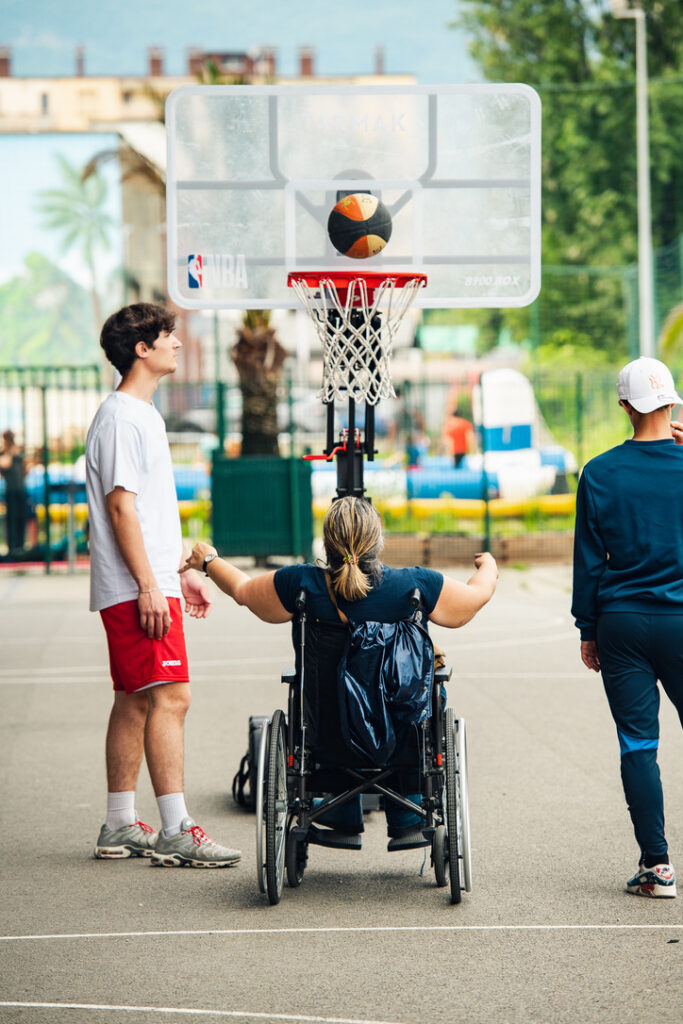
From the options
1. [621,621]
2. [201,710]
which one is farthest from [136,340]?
[201,710]

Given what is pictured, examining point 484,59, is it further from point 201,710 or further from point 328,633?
point 328,633

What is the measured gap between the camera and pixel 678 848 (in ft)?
19.1

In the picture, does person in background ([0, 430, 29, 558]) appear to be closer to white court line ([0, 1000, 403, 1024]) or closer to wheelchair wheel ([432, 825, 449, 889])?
wheelchair wheel ([432, 825, 449, 889])

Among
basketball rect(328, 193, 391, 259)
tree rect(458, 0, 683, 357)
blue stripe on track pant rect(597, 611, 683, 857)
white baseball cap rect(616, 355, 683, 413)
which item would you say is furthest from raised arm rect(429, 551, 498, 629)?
tree rect(458, 0, 683, 357)

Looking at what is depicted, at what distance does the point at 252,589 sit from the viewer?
5.26 metres

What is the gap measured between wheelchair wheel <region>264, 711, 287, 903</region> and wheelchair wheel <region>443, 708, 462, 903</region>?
0.57 m

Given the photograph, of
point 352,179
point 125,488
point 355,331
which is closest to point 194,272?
point 352,179

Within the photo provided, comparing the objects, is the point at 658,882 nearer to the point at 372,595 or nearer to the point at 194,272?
the point at 372,595

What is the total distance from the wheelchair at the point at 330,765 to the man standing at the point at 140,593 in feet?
2.37

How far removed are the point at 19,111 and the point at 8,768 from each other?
8605cm

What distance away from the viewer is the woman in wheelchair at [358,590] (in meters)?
5.10

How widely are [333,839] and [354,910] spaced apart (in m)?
0.26

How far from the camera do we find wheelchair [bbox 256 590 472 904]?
505cm

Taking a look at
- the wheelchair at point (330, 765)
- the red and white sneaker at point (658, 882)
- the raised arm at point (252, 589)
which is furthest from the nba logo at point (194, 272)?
the red and white sneaker at point (658, 882)
